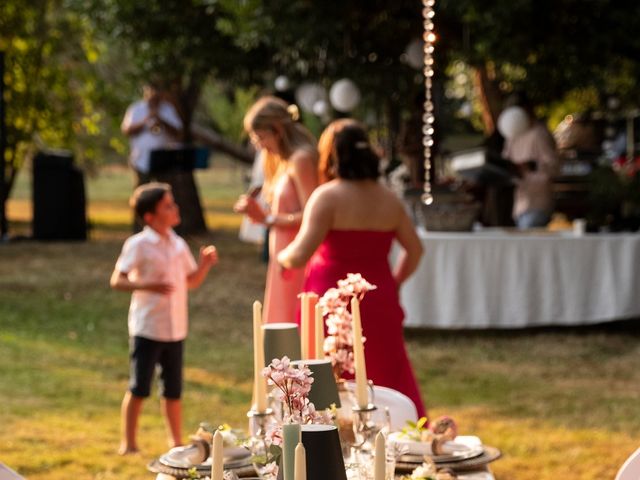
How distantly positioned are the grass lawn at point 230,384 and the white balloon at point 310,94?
297 centimetres

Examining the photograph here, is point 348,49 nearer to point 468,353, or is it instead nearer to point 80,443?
point 468,353

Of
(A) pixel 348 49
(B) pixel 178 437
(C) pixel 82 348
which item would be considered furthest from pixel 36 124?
(B) pixel 178 437

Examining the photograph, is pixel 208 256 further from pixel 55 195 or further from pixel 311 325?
pixel 55 195

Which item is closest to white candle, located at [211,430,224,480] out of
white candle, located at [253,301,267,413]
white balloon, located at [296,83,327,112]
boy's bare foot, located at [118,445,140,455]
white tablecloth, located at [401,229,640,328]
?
white candle, located at [253,301,267,413]

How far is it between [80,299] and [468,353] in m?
4.58

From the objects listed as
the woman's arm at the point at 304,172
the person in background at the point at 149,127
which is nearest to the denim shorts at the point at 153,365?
the woman's arm at the point at 304,172

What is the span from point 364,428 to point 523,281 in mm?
7190

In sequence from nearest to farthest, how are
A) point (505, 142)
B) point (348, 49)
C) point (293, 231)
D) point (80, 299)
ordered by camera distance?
point (293, 231) < point (80, 299) < point (348, 49) < point (505, 142)

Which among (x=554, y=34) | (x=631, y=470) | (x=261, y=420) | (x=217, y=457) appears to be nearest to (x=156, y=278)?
(x=261, y=420)

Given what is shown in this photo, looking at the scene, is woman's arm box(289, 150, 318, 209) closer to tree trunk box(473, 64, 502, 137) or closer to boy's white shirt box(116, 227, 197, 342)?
boy's white shirt box(116, 227, 197, 342)

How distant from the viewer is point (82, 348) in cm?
1015

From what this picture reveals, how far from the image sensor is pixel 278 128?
6188mm

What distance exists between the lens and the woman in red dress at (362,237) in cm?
571

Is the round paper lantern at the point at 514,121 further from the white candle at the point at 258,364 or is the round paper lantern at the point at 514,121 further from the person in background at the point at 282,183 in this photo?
the white candle at the point at 258,364
